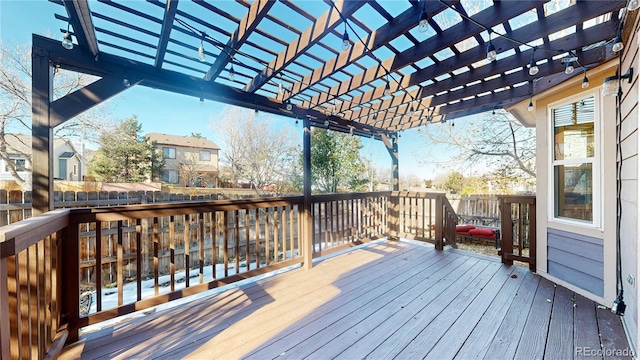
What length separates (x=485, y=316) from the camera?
2.19m

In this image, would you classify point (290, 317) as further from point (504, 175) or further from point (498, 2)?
point (504, 175)

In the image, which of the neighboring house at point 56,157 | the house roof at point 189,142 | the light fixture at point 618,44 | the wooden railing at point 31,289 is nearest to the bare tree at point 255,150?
the house roof at point 189,142

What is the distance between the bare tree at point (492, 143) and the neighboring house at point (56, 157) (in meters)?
10.9

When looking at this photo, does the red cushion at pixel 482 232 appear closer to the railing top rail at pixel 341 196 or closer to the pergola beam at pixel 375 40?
the railing top rail at pixel 341 196

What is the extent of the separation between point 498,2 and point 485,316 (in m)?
2.56

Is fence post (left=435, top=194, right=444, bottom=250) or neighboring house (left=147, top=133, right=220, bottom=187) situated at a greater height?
neighboring house (left=147, top=133, right=220, bottom=187)

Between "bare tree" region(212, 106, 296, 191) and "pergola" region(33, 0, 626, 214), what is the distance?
7540 mm

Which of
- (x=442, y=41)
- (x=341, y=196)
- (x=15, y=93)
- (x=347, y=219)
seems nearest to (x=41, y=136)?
(x=442, y=41)

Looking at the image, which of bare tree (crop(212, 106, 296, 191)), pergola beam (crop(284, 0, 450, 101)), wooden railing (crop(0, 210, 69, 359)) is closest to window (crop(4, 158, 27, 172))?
bare tree (crop(212, 106, 296, 191))

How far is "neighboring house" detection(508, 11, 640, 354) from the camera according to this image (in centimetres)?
188

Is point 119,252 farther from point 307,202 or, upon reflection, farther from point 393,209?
point 393,209

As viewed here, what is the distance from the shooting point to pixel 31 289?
1.44 metres

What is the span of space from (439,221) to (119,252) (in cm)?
450

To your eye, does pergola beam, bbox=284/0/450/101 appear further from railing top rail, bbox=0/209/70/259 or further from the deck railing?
railing top rail, bbox=0/209/70/259
